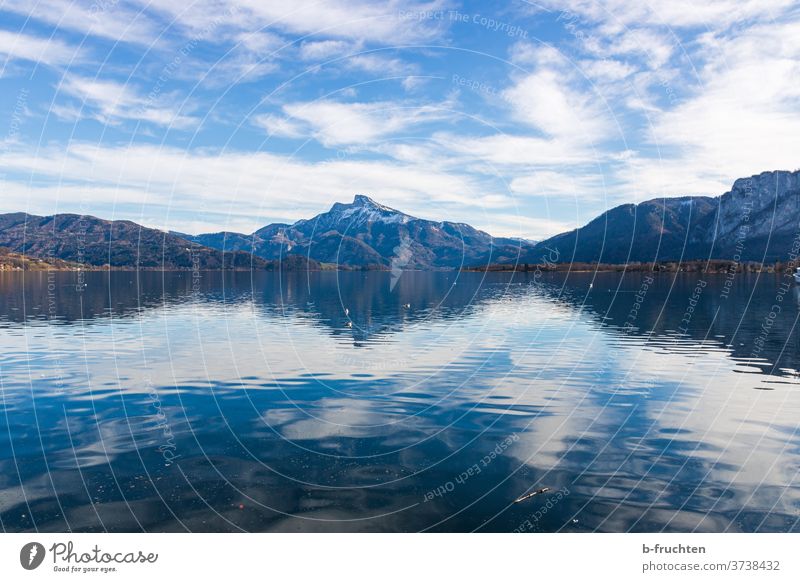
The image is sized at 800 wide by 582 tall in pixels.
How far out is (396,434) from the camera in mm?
30062

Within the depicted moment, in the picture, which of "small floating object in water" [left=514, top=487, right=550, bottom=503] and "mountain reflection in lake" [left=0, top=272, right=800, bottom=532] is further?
"small floating object in water" [left=514, top=487, right=550, bottom=503]

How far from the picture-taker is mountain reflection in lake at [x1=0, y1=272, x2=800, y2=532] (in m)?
20.3

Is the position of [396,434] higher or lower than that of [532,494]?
lower

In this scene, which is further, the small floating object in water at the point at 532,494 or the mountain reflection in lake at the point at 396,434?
→ the small floating object in water at the point at 532,494

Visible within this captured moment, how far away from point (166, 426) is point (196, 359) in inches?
901

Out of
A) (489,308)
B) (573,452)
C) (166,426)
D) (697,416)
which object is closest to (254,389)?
(166,426)

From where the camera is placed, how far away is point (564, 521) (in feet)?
64.0

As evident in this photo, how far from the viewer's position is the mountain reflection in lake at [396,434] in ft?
66.5

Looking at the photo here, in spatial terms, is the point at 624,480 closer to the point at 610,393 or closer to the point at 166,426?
the point at 610,393

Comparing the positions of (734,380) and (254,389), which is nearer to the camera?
(254,389)

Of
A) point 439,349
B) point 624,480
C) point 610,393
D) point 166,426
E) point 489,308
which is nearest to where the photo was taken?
point 624,480

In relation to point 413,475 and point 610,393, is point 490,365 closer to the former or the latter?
point 610,393

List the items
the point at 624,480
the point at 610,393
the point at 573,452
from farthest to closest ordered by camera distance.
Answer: the point at 610,393 → the point at 573,452 → the point at 624,480

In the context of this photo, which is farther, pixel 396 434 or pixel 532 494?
pixel 396 434
